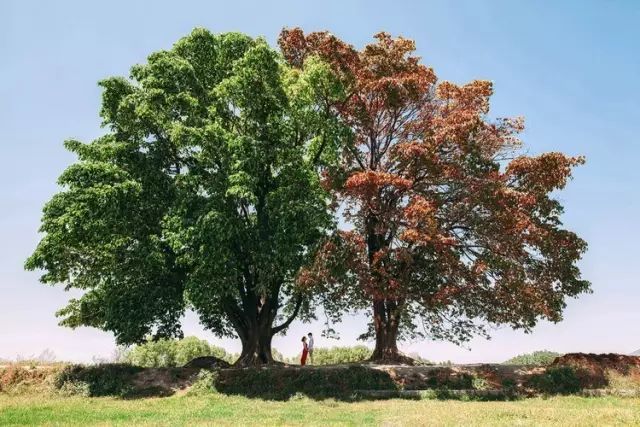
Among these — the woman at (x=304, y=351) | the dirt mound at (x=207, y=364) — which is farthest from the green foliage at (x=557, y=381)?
the dirt mound at (x=207, y=364)

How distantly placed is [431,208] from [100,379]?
2005 centimetres

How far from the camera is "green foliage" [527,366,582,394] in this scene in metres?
29.9

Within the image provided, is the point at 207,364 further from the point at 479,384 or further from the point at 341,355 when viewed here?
the point at 341,355

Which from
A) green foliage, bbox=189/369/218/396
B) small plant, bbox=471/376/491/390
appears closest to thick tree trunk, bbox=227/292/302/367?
green foliage, bbox=189/369/218/396

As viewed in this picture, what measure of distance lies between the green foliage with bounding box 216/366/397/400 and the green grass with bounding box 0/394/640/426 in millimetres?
1546

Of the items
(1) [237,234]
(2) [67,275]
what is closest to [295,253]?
(1) [237,234]

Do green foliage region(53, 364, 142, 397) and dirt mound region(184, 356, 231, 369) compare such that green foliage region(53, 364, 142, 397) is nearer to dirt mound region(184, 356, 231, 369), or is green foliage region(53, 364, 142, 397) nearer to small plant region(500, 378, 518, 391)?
dirt mound region(184, 356, 231, 369)

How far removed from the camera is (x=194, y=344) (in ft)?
249

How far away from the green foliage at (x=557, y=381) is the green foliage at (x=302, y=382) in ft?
23.1

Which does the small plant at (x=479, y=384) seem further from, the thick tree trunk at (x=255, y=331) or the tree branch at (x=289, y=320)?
the tree branch at (x=289, y=320)

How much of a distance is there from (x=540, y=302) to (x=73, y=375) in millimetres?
25959

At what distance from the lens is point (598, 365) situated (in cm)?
3200

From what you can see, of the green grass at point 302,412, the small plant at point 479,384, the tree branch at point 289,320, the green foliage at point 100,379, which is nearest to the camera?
the green grass at point 302,412

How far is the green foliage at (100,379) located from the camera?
3225 centimetres
